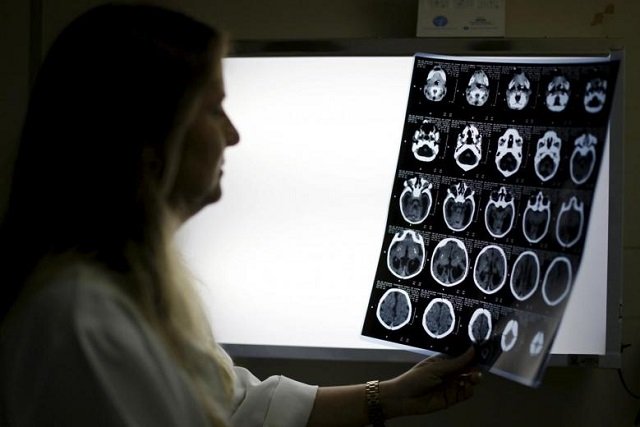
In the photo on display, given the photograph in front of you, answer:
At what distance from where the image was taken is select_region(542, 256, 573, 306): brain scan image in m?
0.90

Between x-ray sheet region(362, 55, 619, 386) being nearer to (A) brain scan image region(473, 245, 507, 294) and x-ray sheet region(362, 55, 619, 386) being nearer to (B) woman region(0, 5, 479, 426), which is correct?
(A) brain scan image region(473, 245, 507, 294)

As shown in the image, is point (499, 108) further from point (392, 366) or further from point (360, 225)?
point (392, 366)

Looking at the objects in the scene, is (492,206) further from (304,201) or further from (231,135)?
(304,201)

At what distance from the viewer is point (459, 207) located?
107 cm

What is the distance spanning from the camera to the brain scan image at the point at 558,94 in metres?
0.94

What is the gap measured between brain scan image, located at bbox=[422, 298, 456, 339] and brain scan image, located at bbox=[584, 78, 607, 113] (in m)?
0.35

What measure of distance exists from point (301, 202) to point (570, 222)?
1.02 meters

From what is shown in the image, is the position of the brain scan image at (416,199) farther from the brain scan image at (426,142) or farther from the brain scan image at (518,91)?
the brain scan image at (518,91)

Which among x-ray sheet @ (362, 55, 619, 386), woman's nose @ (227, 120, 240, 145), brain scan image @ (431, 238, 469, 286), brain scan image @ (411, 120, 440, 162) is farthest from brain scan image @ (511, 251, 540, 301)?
woman's nose @ (227, 120, 240, 145)

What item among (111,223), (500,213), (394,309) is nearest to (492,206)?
(500,213)

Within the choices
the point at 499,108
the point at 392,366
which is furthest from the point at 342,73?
the point at 499,108

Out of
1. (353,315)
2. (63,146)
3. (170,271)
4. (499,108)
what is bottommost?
(353,315)

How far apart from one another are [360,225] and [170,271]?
101 centimetres

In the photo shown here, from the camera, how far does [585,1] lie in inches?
73.4
